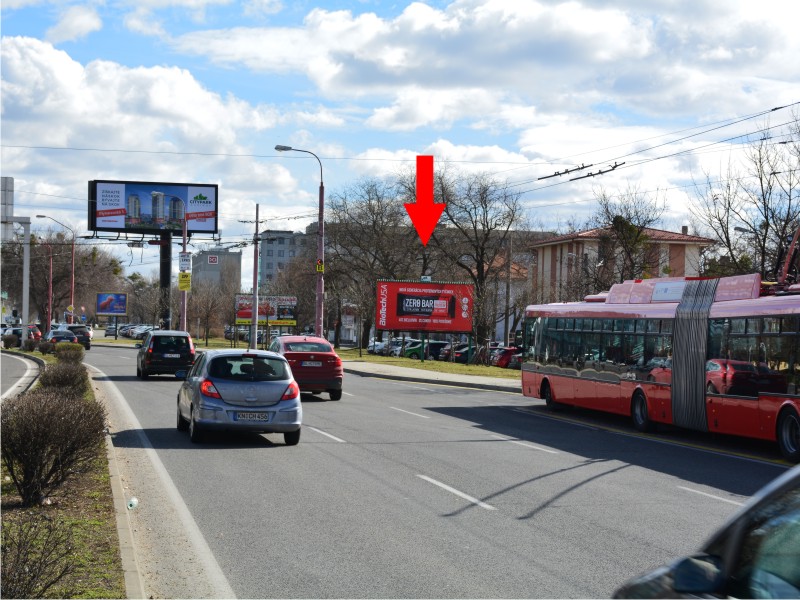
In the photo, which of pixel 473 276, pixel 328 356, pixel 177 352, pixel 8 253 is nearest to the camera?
pixel 328 356

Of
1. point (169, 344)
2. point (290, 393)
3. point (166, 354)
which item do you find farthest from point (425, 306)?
point (290, 393)

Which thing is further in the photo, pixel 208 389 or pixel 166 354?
pixel 166 354

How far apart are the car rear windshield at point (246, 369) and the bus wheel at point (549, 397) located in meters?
11.4

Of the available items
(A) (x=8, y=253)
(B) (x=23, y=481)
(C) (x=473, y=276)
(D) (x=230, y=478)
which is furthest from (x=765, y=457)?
(A) (x=8, y=253)

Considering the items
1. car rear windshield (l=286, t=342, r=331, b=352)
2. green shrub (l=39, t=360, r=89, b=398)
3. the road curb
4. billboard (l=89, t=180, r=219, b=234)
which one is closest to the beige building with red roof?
car rear windshield (l=286, t=342, r=331, b=352)

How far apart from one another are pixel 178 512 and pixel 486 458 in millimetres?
6037

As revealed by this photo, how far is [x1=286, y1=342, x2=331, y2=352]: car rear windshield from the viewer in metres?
26.0

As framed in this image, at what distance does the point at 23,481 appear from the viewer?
9758 mm

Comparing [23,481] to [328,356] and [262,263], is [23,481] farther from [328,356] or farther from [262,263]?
[262,263]

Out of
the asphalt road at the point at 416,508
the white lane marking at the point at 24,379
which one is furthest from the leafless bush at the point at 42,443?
the white lane marking at the point at 24,379

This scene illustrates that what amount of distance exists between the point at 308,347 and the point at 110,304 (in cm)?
8336

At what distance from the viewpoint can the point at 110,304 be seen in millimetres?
104688

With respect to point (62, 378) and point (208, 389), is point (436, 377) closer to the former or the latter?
point (62, 378)

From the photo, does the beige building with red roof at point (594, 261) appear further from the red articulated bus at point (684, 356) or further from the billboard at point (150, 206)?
the billboard at point (150, 206)
